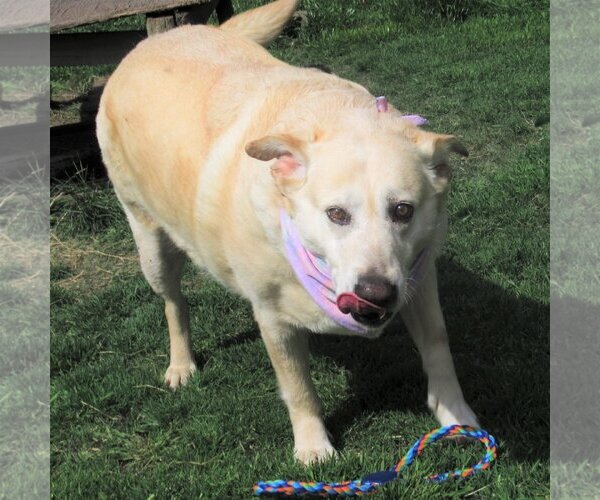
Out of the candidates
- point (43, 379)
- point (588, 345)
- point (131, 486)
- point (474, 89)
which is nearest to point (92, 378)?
point (43, 379)

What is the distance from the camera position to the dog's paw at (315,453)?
3.36 m

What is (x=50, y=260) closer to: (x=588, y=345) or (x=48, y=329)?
(x=48, y=329)

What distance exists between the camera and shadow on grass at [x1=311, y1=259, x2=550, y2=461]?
3482 millimetres

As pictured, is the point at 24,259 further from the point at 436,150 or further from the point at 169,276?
the point at 436,150

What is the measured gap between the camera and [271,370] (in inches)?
161

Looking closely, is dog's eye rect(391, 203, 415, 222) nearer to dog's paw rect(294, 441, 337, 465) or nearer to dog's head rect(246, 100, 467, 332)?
dog's head rect(246, 100, 467, 332)

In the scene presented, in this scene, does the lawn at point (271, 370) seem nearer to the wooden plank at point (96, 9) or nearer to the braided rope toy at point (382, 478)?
the braided rope toy at point (382, 478)

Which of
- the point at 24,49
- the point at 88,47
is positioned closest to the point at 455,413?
the point at 88,47

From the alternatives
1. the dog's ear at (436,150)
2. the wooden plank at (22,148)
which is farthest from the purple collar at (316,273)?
the wooden plank at (22,148)

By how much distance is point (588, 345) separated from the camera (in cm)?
383

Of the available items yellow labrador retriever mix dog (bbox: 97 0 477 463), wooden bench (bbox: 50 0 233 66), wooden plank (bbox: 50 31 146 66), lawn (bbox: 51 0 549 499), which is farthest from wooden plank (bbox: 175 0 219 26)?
yellow labrador retriever mix dog (bbox: 97 0 477 463)

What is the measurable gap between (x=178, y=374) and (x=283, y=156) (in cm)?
169

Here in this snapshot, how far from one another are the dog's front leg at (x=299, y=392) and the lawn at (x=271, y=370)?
80 mm

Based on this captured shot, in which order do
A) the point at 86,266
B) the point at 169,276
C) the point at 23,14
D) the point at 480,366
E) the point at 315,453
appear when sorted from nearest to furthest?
the point at 315,453 → the point at 480,366 → the point at 169,276 → the point at 86,266 → the point at 23,14
